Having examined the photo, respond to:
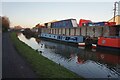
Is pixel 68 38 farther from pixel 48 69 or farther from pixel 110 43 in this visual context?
pixel 48 69

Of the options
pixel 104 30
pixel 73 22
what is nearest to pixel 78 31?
pixel 73 22

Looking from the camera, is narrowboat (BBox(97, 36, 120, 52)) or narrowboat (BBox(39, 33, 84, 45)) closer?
narrowboat (BBox(97, 36, 120, 52))

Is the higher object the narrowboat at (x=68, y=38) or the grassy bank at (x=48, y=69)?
the narrowboat at (x=68, y=38)

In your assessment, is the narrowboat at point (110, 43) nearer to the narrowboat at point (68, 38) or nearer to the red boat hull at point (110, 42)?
the red boat hull at point (110, 42)

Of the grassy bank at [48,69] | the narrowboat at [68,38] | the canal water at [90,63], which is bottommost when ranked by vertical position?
the canal water at [90,63]

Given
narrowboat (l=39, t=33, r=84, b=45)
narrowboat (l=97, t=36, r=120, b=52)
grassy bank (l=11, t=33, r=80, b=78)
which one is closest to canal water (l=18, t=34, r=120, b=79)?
grassy bank (l=11, t=33, r=80, b=78)

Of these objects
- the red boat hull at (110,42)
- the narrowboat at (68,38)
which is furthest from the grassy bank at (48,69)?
the narrowboat at (68,38)

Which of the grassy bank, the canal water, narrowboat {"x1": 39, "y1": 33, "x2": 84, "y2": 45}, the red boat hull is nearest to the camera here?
the grassy bank

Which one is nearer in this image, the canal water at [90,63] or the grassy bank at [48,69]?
the grassy bank at [48,69]

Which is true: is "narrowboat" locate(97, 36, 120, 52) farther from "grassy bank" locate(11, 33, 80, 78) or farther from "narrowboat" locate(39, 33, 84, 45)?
"grassy bank" locate(11, 33, 80, 78)

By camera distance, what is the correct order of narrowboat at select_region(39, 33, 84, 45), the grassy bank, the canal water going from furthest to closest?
narrowboat at select_region(39, 33, 84, 45), the canal water, the grassy bank

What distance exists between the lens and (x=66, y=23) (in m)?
54.6

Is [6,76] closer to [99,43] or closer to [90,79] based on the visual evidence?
[90,79]

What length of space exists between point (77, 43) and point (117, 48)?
12.3 m
